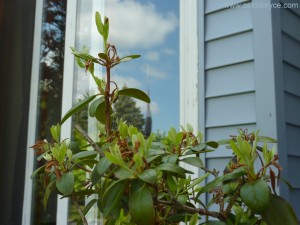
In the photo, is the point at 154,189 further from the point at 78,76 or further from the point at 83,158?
the point at 78,76

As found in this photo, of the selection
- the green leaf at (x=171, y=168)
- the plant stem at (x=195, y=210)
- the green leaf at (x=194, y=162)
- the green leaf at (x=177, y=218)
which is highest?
the green leaf at (x=194, y=162)

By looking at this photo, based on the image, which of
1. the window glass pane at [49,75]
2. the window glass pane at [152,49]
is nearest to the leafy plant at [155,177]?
the window glass pane at [152,49]

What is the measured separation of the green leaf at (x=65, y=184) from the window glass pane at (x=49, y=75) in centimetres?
134

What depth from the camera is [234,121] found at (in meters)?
1.58

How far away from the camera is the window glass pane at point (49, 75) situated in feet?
7.04

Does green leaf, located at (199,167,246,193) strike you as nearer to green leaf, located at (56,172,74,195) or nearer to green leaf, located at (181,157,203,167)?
green leaf, located at (181,157,203,167)

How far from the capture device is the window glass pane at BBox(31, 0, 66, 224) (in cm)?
215

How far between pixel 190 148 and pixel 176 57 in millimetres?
1032

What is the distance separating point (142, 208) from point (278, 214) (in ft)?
0.83

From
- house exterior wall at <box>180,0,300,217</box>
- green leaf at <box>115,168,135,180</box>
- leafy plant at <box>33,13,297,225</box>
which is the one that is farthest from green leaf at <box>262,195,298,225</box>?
house exterior wall at <box>180,0,300,217</box>

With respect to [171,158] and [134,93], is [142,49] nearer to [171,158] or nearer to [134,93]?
[134,93]

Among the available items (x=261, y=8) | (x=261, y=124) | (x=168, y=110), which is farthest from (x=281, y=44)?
(x=168, y=110)

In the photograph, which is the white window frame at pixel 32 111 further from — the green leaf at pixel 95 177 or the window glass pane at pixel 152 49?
the green leaf at pixel 95 177

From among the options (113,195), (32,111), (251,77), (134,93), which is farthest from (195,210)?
(32,111)
